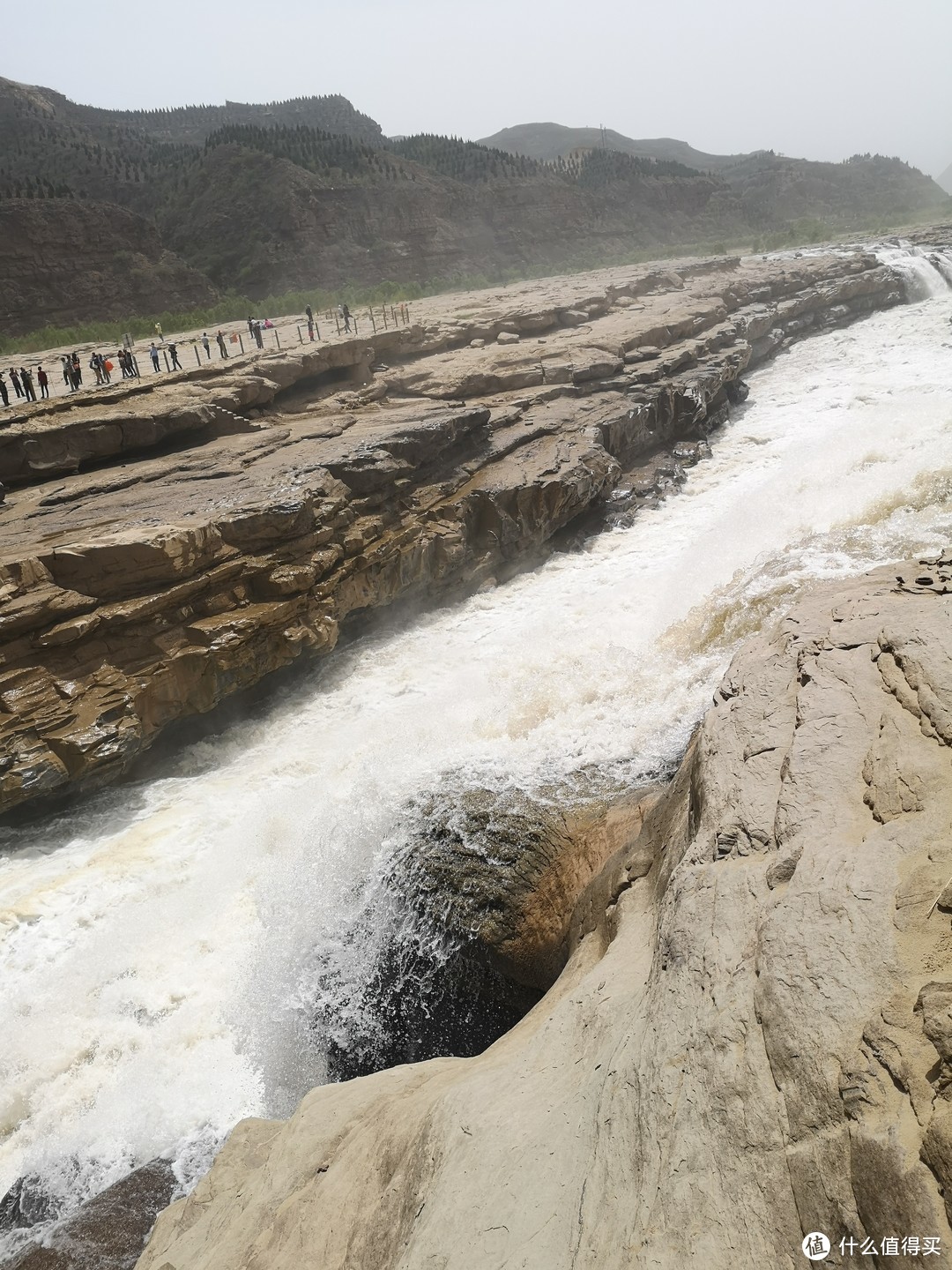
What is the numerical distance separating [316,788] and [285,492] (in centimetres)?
419

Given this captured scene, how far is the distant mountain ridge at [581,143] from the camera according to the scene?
114 m

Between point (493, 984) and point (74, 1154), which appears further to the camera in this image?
point (493, 984)

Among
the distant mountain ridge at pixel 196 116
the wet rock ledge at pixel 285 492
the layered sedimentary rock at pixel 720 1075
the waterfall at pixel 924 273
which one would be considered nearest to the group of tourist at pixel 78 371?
the wet rock ledge at pixel 285 492

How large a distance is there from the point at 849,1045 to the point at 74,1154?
5400 mm

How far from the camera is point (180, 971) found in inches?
257

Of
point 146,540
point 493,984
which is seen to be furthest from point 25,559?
point 493,984

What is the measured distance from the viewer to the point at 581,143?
114312 millimetres

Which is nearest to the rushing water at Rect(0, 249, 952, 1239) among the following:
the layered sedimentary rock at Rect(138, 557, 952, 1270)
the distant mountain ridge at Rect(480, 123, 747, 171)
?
the layered sedimentary rock at Rect(138, 557, 952, 1270)

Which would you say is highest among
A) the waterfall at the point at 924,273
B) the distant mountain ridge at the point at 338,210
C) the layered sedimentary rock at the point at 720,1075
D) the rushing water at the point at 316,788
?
the distant mountain ridge at the point at 338,210

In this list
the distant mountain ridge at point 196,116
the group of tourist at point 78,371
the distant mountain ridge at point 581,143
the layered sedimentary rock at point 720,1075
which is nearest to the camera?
the layered sedimentary rock at point 720,1075

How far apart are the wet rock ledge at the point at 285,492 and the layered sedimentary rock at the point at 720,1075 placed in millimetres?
5519

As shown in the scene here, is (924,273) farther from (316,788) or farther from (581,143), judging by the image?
(581,143)

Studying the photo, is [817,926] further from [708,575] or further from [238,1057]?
[708,575]

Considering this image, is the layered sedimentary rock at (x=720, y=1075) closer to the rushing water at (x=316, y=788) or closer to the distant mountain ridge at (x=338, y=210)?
the rushing water at (x=316, y=788)
